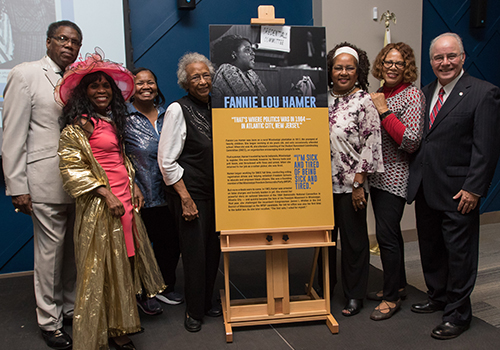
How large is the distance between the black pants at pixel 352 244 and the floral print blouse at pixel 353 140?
4.7 inches

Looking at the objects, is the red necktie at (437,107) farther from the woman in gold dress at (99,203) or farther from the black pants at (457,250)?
the woman in gold dress at (99,203)

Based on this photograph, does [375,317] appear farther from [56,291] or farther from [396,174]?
[56,291]

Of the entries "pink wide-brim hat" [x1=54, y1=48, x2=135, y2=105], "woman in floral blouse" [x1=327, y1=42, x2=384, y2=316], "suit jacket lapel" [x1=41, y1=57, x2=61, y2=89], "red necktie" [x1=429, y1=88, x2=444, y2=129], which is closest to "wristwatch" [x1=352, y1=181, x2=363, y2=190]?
"woman in floral blouse" [x1=327, y1=42, x2=384, y2=316]

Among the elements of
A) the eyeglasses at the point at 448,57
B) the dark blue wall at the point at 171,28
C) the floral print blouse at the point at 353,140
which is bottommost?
the floral print blouse at the point at 353,140

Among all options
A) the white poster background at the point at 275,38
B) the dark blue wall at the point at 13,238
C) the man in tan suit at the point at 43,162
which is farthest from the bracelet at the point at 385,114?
the dark blue wall at the point at 13,238

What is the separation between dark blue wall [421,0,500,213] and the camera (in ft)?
13.5

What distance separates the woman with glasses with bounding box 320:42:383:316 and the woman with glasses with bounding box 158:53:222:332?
0.79 m

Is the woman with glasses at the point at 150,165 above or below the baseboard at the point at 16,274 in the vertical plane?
above

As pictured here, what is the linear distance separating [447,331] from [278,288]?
998 millimetres

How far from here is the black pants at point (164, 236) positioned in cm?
263

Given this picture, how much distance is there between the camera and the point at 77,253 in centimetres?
198

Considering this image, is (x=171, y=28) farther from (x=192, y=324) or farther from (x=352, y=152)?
(x=192, y=324)

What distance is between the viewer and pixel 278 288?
2.28 m

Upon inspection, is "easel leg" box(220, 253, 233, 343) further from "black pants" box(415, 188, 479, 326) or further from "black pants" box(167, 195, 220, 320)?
"black pants" box(415, 188, 479, 326)
